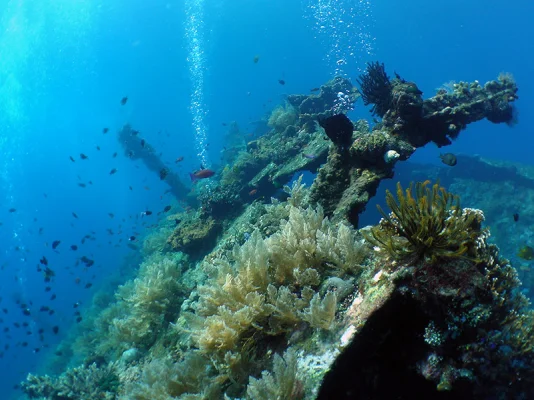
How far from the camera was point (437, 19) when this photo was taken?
123 m

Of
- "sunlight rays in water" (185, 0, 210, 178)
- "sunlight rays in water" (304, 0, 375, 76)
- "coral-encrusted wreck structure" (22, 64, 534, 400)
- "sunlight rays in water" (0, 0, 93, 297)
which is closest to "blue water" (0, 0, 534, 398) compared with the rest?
"sunlight rays in water" (0, 0, 93, 297)

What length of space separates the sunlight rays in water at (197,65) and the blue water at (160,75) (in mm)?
967

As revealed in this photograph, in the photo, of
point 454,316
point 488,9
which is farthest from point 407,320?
point 488,9

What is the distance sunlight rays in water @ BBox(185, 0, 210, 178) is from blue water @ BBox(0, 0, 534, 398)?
3.17 feet

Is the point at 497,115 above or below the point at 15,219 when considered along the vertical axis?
below

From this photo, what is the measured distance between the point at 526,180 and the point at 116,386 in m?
26.0

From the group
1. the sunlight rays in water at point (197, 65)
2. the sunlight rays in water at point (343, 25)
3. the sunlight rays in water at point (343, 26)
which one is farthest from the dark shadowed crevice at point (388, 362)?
the sunlight rays in water at point (343, 25)

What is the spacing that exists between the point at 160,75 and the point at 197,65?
17821mm

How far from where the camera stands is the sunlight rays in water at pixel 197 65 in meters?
81.0

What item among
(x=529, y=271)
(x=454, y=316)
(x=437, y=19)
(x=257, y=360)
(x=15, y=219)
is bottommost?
(x=529, y=271)

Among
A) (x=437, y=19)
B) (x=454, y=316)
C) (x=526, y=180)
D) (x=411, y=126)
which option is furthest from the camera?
(x=437, y=19)

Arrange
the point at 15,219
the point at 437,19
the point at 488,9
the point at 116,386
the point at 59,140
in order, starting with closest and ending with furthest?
the point at 116,386 < the point at 488,9 < the point at 437,19 < the point at 15,219 < the point at 59,140

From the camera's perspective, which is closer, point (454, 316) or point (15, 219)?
point (454, 316)

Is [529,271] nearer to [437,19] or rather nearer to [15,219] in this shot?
[437,19]
